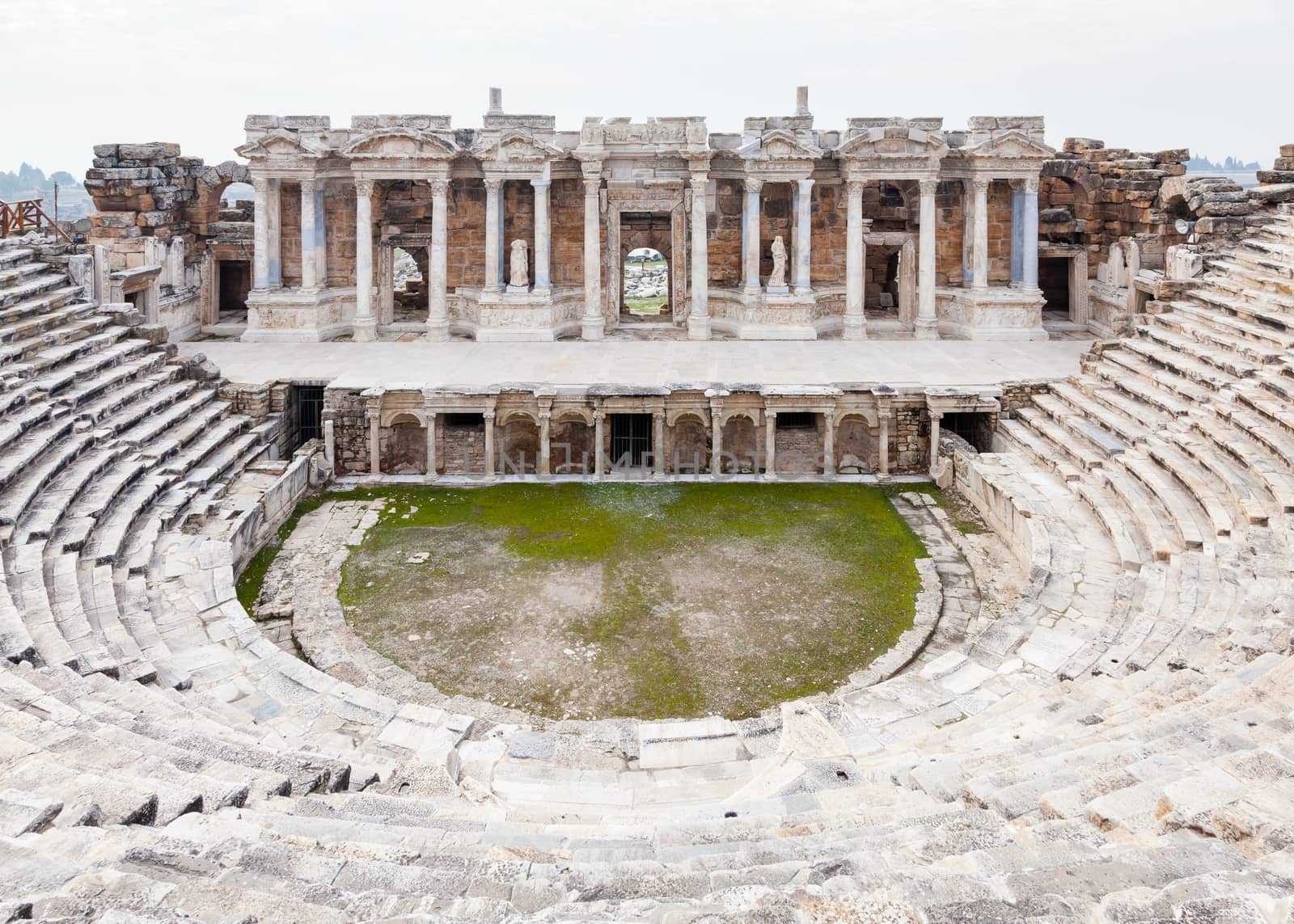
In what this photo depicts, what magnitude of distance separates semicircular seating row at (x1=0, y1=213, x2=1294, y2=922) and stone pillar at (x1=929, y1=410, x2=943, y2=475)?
190 cm

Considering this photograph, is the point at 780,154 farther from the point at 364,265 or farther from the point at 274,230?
the point at 274,230

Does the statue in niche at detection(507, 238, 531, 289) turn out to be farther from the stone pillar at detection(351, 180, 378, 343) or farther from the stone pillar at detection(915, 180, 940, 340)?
the stone pillar at detection(915, 180, 940, 340)

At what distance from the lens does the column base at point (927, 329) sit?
84.5 ft

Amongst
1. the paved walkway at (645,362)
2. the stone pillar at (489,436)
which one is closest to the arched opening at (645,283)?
the paved walkway at (645,362)

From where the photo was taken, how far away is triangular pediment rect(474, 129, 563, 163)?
24.7 m

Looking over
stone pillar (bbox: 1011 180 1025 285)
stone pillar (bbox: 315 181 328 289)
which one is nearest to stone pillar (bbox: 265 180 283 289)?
stone pillar (bbox: 315 181 328 289)

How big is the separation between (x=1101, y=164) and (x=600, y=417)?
1632 centimetres

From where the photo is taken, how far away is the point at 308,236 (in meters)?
25.6

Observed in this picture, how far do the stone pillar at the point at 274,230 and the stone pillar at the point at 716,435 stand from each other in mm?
12275

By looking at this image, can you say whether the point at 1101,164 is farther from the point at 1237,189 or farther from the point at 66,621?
the point at 66,621

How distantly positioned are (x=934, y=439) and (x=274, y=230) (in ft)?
52.9

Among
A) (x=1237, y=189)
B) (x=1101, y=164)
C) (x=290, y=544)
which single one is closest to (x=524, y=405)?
(x=290, y=544)

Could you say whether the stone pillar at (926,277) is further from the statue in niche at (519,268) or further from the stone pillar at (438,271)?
the stone pillar at (438,271)

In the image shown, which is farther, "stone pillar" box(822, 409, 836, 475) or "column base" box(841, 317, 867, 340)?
"column base" box(841, 317, 867, 340)
